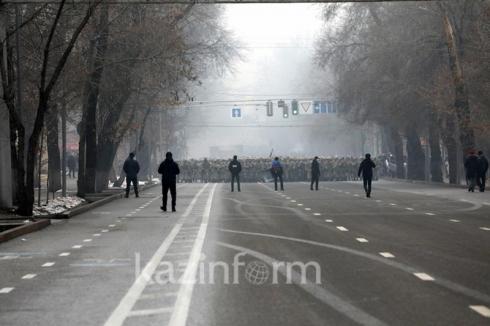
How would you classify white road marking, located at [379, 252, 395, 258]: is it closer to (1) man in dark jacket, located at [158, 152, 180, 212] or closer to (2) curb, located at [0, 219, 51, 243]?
(2) curb, located at [0, 219, 51, 243]

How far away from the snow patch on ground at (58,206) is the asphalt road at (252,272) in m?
3.27

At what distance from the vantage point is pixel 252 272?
12031 mm

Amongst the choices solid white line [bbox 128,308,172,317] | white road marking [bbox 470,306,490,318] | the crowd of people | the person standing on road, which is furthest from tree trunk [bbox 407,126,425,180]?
solid white line [bbox 128,308,172,317]

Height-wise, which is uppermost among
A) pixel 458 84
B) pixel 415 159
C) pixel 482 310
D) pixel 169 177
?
pixel 458 84

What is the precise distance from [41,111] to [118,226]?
420cm

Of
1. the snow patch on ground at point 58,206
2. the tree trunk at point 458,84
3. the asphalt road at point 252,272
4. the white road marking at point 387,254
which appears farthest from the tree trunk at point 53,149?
the white road marking at point 387,254

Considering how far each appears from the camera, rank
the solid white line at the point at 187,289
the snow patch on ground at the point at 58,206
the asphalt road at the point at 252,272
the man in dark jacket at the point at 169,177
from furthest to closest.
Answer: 1. the man in dark jacket at the point at 169,177
2. the snow patch on ground at the point at 58,206
3. the asphalt road at the point at 252,272
4. the solid white line at the point at 187,289

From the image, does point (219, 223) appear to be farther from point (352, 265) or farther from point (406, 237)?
point (352, 265)

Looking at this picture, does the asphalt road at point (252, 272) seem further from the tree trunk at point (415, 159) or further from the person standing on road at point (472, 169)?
the tree trunk at point (415, 159)

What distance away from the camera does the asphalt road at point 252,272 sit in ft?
29.4

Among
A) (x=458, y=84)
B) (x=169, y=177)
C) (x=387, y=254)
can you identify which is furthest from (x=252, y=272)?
(x=458, y=84)

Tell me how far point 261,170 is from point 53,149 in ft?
103

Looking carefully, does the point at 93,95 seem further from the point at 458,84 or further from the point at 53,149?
the point at 458,84

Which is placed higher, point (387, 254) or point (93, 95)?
point (93, 95)
